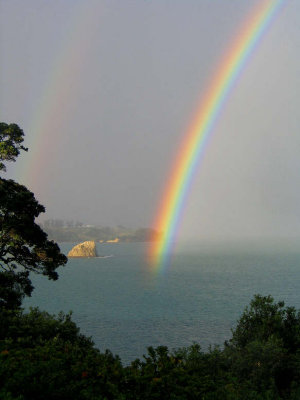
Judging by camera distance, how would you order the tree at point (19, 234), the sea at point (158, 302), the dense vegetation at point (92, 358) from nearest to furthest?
the dense vegetation at point (92, 358), the tree at point (19, 234), the sea at point (158, 302)

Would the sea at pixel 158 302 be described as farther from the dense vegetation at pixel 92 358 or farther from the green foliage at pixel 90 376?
the green foliage at pixel 90 376

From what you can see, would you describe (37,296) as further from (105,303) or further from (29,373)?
(29,373)

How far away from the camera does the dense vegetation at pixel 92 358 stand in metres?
8.57

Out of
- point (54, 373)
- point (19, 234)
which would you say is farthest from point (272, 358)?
point (19, 234)

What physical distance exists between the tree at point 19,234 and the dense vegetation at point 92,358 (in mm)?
60

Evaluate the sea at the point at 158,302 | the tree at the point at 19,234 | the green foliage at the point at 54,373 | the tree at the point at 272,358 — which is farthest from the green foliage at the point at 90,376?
the sea at the point at 158,302

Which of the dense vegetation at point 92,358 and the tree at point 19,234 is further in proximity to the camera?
the tree at point 19,234

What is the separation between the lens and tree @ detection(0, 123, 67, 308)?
71.9 feet

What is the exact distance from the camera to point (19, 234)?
2227cm

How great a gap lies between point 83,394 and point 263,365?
10.4 meters

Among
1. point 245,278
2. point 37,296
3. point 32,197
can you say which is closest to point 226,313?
point 37,296

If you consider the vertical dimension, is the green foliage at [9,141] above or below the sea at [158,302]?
above

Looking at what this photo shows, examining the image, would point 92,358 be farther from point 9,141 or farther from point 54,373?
point 9,141

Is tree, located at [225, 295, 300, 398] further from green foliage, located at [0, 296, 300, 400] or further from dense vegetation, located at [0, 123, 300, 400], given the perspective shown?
green foliage, located at [0, 296, 300, 400]
